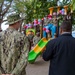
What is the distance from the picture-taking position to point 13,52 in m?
4.04

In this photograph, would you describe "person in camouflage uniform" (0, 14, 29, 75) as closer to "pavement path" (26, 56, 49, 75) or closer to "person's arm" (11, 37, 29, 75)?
"person's arm" (11, 37, 29, 75)

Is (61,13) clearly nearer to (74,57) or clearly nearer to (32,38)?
(32,38)

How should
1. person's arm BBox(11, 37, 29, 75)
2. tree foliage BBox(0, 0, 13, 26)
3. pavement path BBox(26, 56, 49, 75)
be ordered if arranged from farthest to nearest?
tree foliage BBox(0, 0, 13, 26) → pavement path BBox(26, 56, 49, 75) → person's arm BBox(11, 37, 29, 75)

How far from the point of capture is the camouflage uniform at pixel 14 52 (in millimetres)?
4043

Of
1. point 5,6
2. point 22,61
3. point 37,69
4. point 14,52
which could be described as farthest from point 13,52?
point 5,6

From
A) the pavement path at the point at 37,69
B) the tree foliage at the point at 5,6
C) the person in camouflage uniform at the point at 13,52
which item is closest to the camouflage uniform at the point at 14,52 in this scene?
the person in camouflage uniform at the point at 13,52

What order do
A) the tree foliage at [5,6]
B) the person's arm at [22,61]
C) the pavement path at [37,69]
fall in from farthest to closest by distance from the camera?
the tree foliage at [5,6] < the pavement path at [37,69] < the person's arm at [22,61]

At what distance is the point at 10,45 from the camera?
4.07 meters

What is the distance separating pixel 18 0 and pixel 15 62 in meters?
42.5

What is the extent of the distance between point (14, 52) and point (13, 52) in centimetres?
1

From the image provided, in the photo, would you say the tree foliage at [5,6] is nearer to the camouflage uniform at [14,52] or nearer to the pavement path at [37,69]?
the pavement path at [37,69]

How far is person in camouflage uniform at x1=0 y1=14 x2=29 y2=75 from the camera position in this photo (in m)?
4.04

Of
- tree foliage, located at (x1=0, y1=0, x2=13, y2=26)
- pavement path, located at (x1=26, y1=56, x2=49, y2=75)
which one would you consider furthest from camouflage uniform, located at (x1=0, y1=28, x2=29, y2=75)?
tree foliage, located at (x1=0, y1=0, x2=13, y2=26)

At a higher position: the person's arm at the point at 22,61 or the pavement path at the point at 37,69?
the person's arm at the point at 22,61
